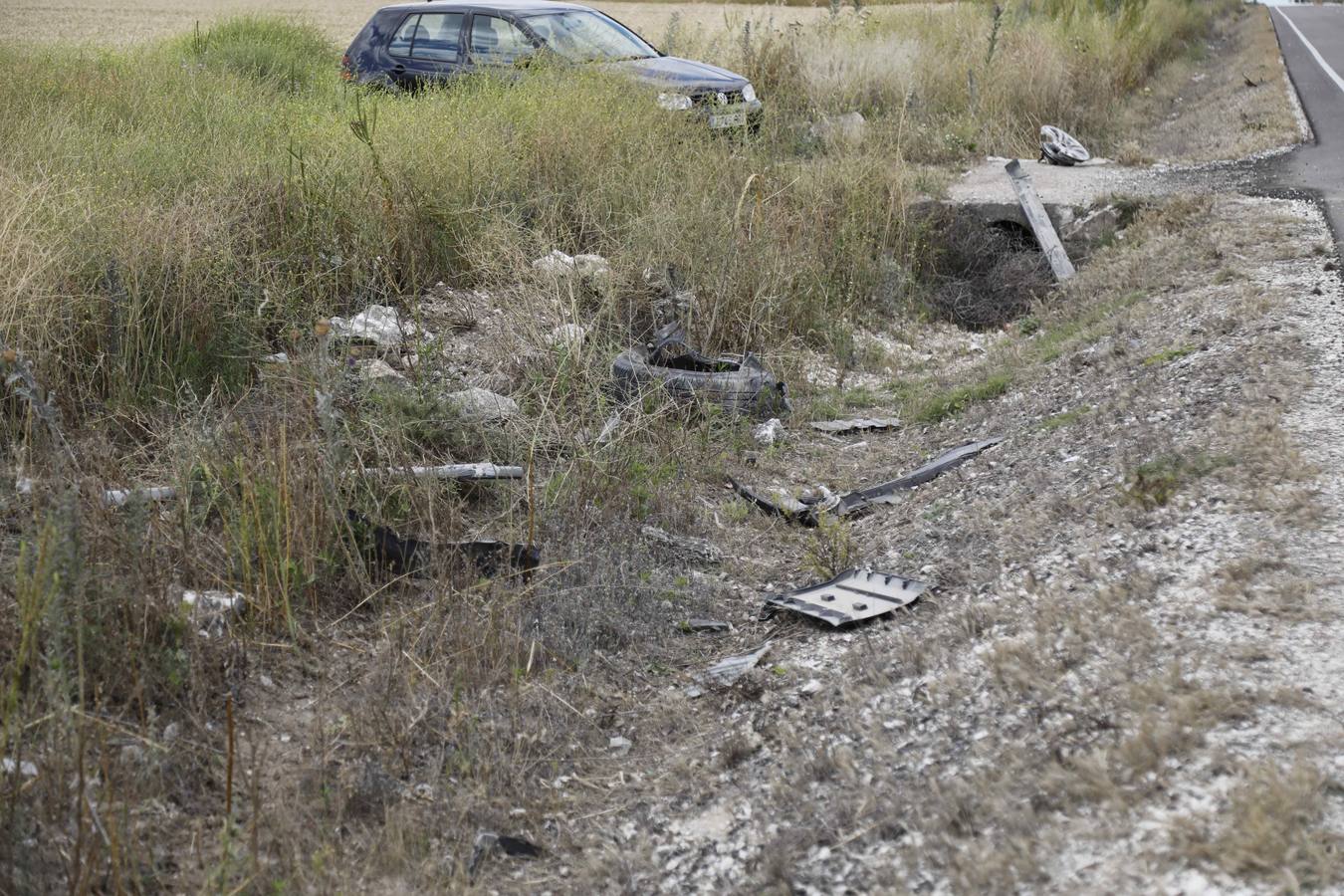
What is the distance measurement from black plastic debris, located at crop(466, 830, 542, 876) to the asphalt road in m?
5.80

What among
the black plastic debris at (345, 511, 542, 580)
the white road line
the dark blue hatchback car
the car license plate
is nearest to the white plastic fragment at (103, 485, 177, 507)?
the black plastic debris at (345, 511, 542, 580)

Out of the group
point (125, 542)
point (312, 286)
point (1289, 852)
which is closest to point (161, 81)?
point (312, 286)

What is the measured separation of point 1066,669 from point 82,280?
4.46 metres

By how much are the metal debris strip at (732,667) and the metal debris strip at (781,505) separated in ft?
3.86

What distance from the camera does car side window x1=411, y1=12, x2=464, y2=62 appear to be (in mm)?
10367

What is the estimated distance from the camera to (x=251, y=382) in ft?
17.7

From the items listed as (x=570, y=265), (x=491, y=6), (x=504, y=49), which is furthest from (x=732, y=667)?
(x=491, y=6)

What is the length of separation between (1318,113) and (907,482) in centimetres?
941

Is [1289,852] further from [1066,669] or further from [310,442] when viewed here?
[310,442]

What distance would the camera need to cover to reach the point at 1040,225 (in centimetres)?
814

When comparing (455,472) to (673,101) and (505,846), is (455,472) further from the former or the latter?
(673,101)

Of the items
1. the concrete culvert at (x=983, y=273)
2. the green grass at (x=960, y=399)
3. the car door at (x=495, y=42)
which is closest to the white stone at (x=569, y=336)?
the green grass at (x=960, y=399)

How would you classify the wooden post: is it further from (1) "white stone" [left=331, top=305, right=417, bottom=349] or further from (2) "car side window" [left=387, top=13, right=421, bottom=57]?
(2) "car side window" [left=387, top=13, right=421, bottom=57]

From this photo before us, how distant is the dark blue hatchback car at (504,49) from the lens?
9898 mm
